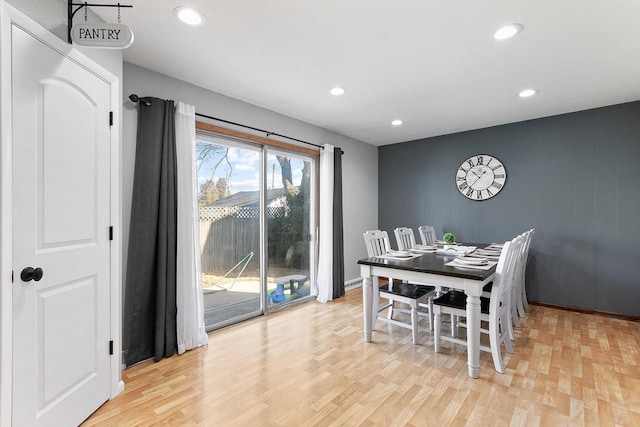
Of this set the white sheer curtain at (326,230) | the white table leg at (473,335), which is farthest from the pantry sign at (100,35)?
the white sheer curtain at (326,230)

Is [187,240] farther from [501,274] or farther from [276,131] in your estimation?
[501,274]

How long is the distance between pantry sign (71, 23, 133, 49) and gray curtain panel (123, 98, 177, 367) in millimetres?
1011

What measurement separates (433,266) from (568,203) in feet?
8.84

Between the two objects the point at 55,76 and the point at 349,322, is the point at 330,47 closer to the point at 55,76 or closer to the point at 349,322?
the point at 55,76

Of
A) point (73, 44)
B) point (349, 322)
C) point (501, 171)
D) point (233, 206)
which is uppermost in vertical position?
point (73, 44)

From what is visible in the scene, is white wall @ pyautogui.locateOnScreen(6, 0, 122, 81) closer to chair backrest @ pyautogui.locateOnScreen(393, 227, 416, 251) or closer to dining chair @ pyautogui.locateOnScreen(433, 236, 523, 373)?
dining chair @ pyautogui.locateOnScreen(433, 236, 523, 373)

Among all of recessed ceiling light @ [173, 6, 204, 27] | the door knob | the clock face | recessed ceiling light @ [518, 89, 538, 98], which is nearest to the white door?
the door knob

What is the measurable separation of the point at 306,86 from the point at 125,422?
3.05 meters

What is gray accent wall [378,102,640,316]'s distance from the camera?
359cm

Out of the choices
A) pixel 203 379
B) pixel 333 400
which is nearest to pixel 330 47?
pixel 333 400

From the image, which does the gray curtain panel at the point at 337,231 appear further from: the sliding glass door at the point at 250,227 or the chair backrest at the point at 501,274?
the chair backrest at the point at 501,274

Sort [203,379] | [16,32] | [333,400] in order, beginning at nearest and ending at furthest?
1. [16,32]
2. [333,400]
3. [203,379]

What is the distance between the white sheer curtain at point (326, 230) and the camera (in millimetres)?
4316

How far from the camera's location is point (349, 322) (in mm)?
3482
